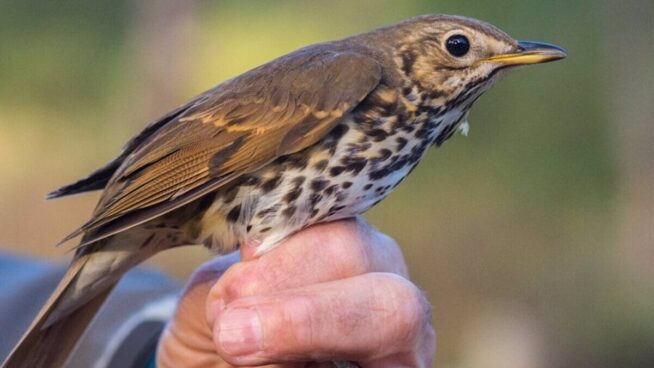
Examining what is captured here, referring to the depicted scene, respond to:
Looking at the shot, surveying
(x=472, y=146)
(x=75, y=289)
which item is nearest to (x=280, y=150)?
(x=75, y=289)

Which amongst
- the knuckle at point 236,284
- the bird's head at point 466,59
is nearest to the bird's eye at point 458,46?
the bird's head at point 466,59

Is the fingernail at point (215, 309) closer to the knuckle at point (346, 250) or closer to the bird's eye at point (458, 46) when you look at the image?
the knuckle at point (346, 250)

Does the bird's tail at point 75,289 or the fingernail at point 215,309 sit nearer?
the fingernail at point 215,309

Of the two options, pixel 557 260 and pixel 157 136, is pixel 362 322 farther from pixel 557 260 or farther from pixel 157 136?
pixel 557 260

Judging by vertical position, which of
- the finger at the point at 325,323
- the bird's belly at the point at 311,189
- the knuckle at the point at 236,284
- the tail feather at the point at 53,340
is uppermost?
the bird's belly at the point at 311,189

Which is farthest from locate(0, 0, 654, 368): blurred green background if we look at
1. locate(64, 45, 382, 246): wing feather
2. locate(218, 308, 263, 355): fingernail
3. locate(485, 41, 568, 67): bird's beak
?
locate(218, 308, 263, 355): fingernail

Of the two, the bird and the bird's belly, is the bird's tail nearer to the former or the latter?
the bird

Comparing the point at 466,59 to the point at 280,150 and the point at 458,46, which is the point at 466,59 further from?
the point at 280,150

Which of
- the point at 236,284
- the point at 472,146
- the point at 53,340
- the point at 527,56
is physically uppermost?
the point at 527,56
